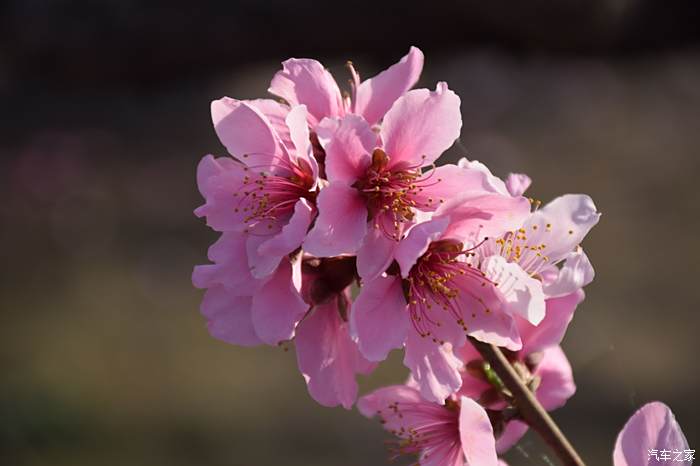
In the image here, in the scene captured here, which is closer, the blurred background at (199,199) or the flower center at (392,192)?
the flower center at (392,192)

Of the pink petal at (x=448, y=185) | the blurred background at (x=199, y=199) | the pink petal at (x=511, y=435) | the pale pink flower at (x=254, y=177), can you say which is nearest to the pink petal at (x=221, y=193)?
the pale pink flower at (x=254, y=177)

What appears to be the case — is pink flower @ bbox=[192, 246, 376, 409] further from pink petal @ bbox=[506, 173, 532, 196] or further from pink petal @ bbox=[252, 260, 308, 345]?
pink petal @ bbox=[506, 173, 532, 196]

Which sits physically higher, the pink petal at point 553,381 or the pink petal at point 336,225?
the pink petal at point 336,225

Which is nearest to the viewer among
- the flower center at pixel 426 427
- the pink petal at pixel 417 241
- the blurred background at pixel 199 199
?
the pink petal at pixel 417 241

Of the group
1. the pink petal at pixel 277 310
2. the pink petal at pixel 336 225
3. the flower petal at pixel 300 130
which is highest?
the flower petal at pixel 300 130

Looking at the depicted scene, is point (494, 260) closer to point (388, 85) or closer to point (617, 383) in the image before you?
point (388, 85)

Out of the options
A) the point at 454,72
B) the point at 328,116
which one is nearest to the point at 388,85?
the point at 328,116

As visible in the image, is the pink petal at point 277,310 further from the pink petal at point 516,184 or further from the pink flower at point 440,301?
the pink petal at point 516,184
